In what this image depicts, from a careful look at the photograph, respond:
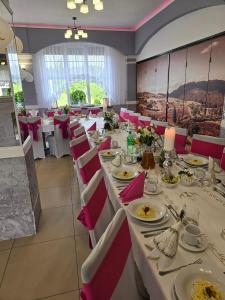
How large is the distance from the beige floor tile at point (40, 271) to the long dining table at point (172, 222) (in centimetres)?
77

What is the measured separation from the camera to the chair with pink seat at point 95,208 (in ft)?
3.97

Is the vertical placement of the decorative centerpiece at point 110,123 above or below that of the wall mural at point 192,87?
below

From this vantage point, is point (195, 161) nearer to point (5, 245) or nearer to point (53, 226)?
point (53, 226)

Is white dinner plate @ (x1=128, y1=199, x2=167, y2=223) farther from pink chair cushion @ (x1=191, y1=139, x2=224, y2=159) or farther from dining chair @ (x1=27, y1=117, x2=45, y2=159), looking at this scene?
dining chair @ (x1=27, y1=117, x2=45, y2=159)

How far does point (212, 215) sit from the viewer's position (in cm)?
124

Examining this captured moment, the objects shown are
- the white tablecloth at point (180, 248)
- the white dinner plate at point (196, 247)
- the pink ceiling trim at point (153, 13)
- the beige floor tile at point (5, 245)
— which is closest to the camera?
the white tablecloth at point (180, 248)

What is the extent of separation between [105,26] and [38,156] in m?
4.51

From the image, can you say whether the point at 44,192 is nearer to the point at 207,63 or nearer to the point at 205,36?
the point at 207,63

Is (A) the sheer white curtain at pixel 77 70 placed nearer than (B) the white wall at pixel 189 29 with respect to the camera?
No

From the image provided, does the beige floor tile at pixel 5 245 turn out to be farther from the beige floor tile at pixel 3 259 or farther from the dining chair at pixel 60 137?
the dining chair at pixel 60 137

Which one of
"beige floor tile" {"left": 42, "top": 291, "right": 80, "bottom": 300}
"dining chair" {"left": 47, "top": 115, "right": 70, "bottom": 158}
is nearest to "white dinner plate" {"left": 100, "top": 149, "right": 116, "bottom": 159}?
"beige floor tile" {"left": 42, "top": 291, "right": 80, "bottom": 300}

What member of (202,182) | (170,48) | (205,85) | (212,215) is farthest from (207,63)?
(212,215)

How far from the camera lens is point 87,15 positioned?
529 centimetres

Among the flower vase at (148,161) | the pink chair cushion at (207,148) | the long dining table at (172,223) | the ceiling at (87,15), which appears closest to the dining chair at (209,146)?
the pink chair cushion at (207,148)
